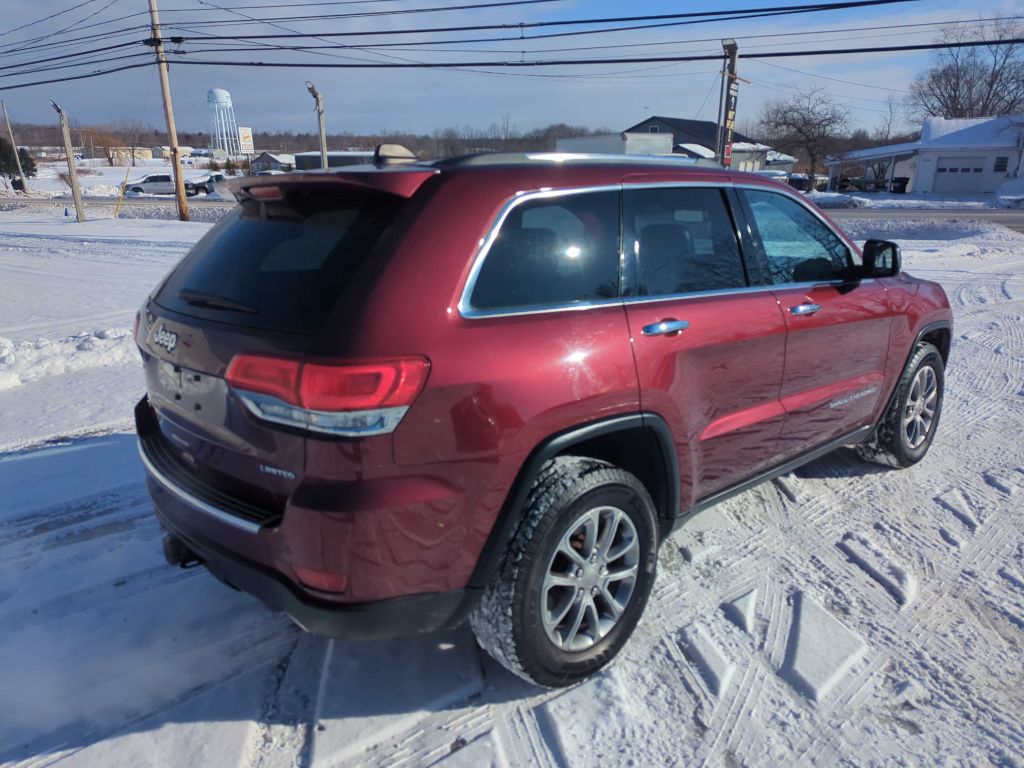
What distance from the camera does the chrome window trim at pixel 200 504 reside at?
2.14 m

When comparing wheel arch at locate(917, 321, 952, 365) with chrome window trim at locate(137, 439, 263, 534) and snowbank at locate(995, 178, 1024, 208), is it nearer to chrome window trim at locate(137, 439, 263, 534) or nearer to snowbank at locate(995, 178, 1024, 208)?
chrome window trim at locate(137, 439, 263, 534)

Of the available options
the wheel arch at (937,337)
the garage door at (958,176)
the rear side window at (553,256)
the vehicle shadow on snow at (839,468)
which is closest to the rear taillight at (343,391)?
the rear side window at (553,256)

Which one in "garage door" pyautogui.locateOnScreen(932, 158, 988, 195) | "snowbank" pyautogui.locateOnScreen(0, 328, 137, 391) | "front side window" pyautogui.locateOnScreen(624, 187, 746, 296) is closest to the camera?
"front side window" pyautogui.locateOnScreen(624, 187, 746, 296)

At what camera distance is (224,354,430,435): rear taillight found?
1.92 metres

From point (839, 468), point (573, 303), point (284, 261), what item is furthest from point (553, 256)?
point (839, 468)

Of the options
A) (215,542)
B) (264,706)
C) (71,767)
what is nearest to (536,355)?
(215,542)

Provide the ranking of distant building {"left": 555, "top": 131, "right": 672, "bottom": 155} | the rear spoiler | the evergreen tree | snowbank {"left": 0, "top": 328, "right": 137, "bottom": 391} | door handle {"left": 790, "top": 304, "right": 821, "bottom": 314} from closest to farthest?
the rear spoiler → door handle {"left": 790, "top": 304, "right": 821, "bottom": 314} → snowbank {"left": 0, "top": 328, "right": 137, "bottom": 391} → distant building {"left": 555, "top": 131, "right": 672, "bottom": 155} → the evergreen tree

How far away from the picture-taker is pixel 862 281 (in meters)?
3.73

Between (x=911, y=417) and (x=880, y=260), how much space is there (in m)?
1.11

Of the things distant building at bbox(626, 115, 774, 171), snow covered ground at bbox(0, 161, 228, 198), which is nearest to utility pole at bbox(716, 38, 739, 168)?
distant building at bbox(626, 115, 774, 171)

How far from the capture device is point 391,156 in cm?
268

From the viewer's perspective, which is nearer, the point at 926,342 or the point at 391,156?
the point at 391,156

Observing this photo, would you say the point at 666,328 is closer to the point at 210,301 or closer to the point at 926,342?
the point at 210,301

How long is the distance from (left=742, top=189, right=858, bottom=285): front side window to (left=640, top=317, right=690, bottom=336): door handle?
0.86m
